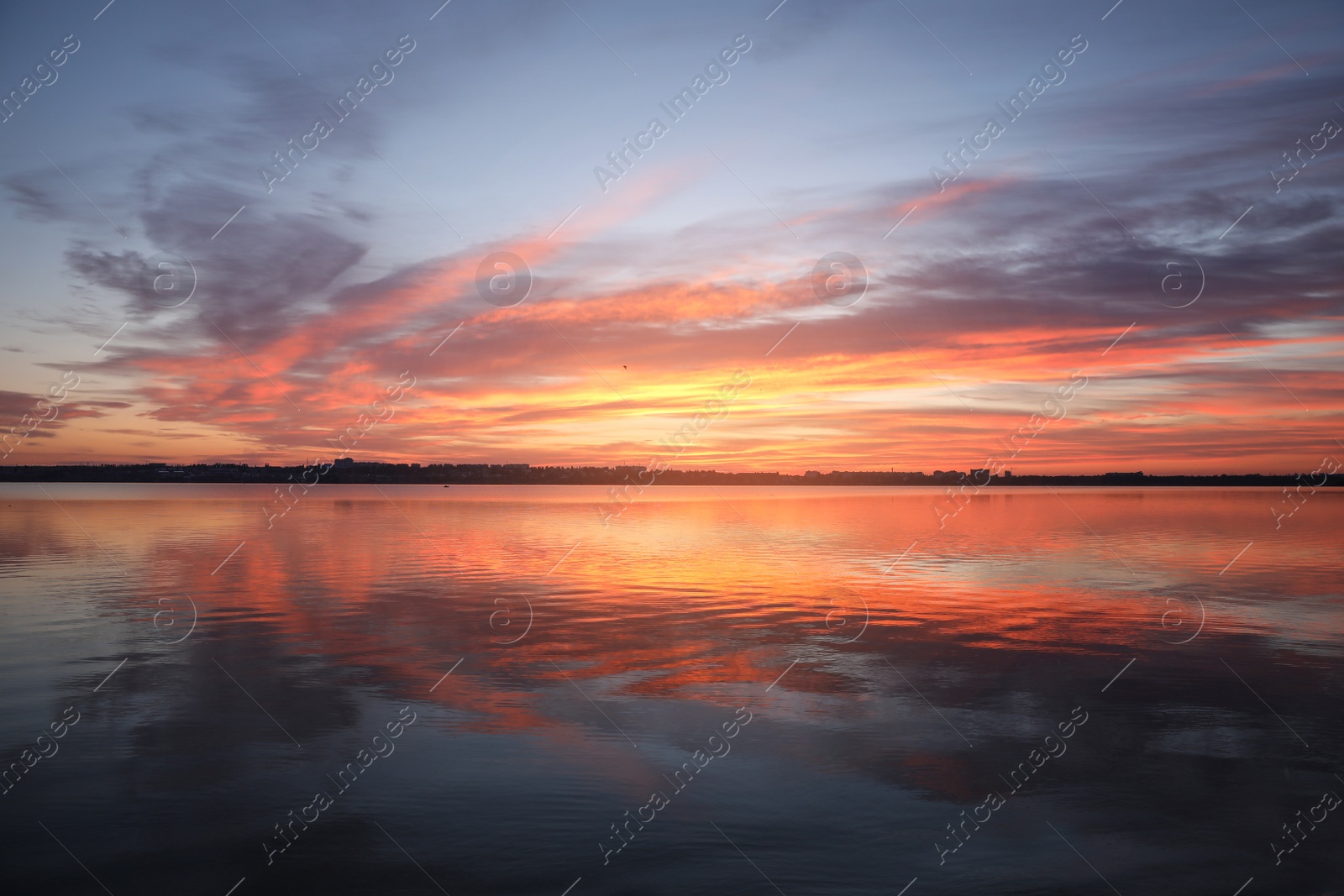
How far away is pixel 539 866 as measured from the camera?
838 cm

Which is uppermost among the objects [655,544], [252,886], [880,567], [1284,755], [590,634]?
[655,544]

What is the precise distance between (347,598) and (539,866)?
54.8 ft

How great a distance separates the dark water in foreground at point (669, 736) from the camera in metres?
8.54

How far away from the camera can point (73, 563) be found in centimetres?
3045

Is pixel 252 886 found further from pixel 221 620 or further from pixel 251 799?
pixel 221 620

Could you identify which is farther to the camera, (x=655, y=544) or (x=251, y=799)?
(x=655, y=544)

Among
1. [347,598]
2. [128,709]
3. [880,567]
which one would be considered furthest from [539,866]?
[880,567]

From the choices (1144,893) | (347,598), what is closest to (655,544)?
(347,598)

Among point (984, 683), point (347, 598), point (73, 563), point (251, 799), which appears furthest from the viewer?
point (73, 563)

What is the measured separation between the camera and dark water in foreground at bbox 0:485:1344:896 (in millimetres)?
8539

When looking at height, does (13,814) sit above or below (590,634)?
below

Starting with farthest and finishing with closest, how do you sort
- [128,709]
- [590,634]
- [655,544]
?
[655,544]
[590,634]
[128,709]

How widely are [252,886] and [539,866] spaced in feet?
8.39

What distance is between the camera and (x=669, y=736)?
39.8 ft
